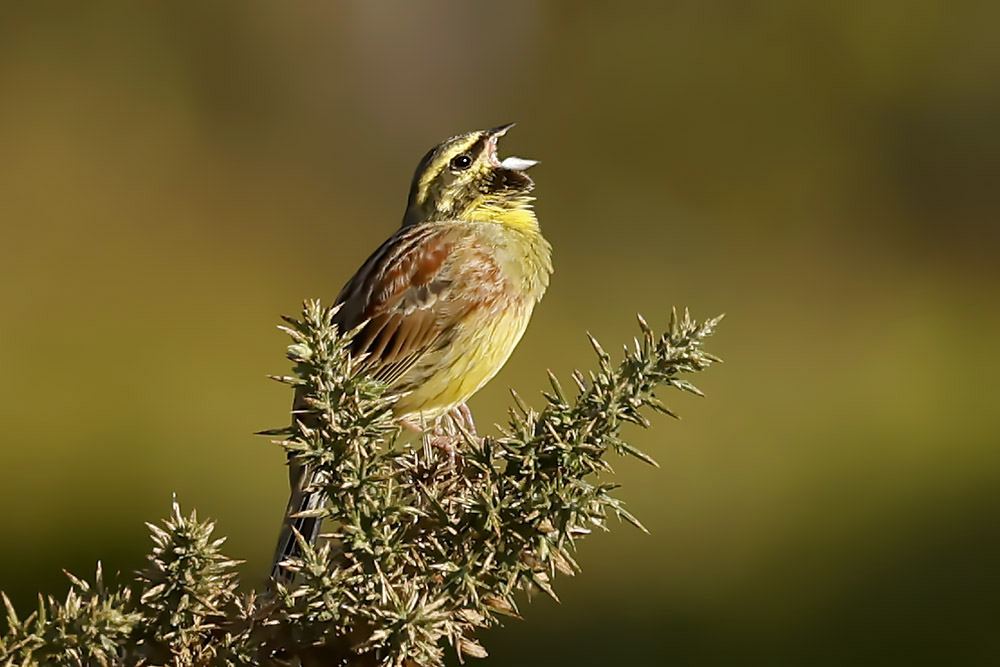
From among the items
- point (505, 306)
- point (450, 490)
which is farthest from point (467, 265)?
point (450, 490)

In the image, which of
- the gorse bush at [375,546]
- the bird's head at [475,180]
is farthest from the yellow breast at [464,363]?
the gorse bush at [375,546]

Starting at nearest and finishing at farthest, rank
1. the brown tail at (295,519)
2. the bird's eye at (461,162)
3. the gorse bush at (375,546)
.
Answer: the gorse bush at (375,546) < the brown tail at (295,519) < the bird's eye at (461,162)

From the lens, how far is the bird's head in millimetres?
1398

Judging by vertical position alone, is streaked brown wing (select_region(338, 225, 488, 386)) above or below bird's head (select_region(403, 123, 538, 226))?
below

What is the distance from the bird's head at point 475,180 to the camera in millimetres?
1398

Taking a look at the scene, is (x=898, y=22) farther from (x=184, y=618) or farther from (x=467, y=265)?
A: (x=184, y=618)

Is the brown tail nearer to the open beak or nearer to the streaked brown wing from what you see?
the streaked brown wing

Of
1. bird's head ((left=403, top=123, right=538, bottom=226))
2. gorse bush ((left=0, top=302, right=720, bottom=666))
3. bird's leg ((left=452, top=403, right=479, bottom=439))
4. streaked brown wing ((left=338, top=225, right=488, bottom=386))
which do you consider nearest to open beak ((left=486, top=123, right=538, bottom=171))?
bird's head ((left=403, top=123, right=538, bottom=226))

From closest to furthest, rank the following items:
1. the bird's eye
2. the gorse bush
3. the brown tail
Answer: the gorse bush < the brown tail < the bird's eye

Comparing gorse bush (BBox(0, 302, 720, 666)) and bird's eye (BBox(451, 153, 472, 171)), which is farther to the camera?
bird's eye (BBox(451, 153, 472, 171))

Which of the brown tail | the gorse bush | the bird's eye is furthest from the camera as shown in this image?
the bird's eye

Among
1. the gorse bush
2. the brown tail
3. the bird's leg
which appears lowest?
the gorse bush

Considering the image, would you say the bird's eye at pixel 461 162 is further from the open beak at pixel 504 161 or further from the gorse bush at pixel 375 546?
the gorse bush at pixel 375 546

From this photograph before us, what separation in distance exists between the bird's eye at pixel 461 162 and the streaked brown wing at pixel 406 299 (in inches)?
2.9
